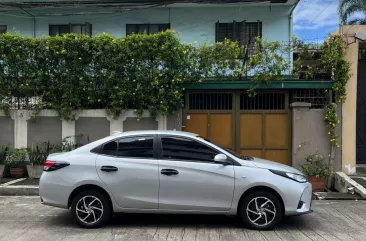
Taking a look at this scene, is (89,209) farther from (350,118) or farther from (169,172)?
(350,118)

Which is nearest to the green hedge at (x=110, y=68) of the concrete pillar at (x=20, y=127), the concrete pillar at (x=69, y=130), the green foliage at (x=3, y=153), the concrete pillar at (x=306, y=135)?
the concrete pillar at (x=69, y=130)

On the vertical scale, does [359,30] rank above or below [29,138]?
above

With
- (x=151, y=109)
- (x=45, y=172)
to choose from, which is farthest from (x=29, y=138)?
(x=45, y=172)

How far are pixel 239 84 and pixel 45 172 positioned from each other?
6.29 meters

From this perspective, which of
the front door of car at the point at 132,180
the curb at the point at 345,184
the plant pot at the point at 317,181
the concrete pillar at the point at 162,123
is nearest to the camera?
the front door of car at the point at 132,180

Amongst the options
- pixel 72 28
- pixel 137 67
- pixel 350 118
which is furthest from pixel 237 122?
pixel 72 28

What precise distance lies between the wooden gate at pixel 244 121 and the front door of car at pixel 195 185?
5.01 meters

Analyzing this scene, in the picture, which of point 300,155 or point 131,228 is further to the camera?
point 300,155

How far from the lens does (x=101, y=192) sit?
6.18m

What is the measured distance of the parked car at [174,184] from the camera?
6016 millimetres

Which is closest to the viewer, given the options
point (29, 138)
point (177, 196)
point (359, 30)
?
point (177, 196)

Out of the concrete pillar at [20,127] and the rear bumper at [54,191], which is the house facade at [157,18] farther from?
the rear bumper at [54,191]

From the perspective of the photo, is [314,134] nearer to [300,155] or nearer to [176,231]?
[300,155]

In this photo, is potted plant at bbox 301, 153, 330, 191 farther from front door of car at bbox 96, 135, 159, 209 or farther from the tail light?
the tail light
